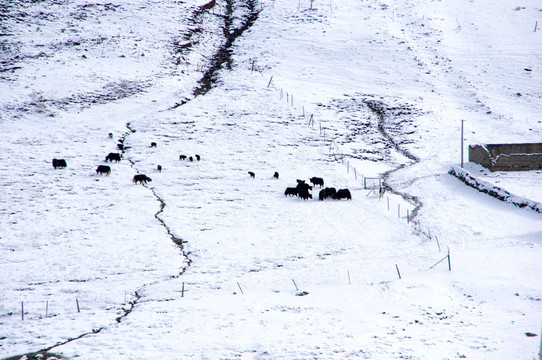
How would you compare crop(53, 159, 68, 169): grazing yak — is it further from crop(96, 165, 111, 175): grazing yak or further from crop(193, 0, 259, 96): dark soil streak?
crop(193, 0, 259, 96): dark soil streak

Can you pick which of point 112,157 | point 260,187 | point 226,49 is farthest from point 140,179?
point 226,49

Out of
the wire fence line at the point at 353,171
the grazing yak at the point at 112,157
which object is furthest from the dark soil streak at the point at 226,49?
the grazing yak at the point at 112,157

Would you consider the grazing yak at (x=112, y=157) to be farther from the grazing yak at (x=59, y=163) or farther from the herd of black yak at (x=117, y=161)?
the grazing yak at (x=59, y=163)

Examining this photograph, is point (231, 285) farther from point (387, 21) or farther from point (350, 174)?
point (387, 21)

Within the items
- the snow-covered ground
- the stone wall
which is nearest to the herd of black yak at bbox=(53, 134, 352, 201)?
the snow-covered ground

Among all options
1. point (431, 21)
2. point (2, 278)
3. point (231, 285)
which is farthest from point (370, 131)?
point (431, 21)
